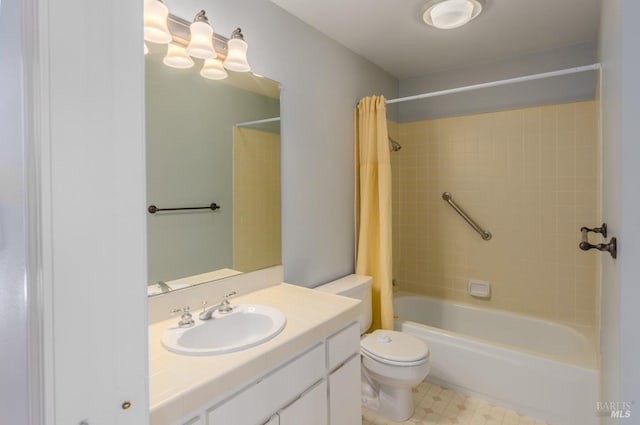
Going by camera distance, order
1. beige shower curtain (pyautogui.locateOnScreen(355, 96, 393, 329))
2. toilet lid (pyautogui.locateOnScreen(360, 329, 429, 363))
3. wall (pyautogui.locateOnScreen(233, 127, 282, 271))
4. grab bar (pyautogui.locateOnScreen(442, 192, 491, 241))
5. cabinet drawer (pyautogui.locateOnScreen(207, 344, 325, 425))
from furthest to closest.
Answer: grab bar (pyautogui.locateOnScreen(442, 192, 491, 241))
beige shower curtain (pyautogui.locateOnScreen(355, 96, 393, 329))
toilet lid (pyautogui.locateOnScreen(360, 329, 429, 363))
wall (pyautogui.locateOnScreen(233, 127, 282, 271))
cabinet drawer (pyautogui.locateOnScreen(207, 344, 325, 425))

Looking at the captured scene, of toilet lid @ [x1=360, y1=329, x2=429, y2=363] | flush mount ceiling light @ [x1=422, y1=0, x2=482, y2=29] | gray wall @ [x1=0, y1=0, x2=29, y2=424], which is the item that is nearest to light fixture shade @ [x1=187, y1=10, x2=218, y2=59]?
gray wall @ [x1=0, y1=0, x2=29, y2=424]

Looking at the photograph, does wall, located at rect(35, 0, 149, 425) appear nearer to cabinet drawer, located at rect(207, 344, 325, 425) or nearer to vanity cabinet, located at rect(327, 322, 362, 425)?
cabinet drawer, located at rect(207, 344, 325, 425)

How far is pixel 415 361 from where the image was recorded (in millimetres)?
1828

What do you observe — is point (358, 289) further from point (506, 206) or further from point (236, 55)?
point (236, 55)

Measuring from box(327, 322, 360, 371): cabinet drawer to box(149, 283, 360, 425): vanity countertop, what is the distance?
42 mm

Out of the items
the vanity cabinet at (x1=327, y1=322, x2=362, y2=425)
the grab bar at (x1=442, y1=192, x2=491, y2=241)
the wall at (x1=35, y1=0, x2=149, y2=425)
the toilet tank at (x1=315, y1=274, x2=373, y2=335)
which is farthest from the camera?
the grab bar at (x1=442, y1=192, x2=491, y2=241)

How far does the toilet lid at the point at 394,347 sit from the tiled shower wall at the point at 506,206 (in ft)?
3.66

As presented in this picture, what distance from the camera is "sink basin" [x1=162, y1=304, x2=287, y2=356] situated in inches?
47.4

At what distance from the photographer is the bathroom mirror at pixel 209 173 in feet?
4.59

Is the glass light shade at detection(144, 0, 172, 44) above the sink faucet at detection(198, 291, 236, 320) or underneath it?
above

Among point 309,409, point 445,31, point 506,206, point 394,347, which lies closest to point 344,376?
point 309,409

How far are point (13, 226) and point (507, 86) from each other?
311 cm

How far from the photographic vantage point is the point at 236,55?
62.5 inches

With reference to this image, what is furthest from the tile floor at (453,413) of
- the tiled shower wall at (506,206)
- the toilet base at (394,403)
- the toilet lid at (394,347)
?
the tiled shower wall at (506,206)
